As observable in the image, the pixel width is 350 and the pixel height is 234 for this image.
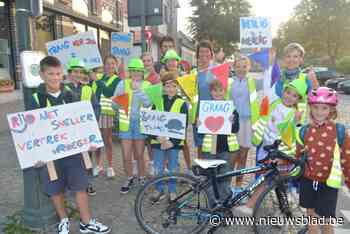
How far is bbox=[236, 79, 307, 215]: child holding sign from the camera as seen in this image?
375 centimetres

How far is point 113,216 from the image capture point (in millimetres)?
4059

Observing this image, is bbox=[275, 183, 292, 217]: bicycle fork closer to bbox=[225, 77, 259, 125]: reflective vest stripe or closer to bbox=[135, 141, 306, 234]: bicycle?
bbox=[135, 141, 306, 234]: bicycle

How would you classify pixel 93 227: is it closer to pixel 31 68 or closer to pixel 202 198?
pixel 202 198

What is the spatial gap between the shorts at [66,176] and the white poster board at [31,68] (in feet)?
2.75

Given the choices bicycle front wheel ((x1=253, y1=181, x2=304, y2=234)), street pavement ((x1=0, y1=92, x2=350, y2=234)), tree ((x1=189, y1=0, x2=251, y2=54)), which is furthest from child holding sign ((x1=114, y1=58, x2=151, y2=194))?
tree ((x1=189, y1=0, x2=251, y2=54))

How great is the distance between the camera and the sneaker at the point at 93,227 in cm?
360

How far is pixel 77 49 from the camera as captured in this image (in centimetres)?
522

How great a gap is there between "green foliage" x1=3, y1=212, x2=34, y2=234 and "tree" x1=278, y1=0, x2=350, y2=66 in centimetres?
4583

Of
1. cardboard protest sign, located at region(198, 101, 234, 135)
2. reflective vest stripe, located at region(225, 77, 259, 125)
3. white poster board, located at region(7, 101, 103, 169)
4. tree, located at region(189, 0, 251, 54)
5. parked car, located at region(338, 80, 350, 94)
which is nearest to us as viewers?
white poster board, located at region(7, 101, 103, 169)

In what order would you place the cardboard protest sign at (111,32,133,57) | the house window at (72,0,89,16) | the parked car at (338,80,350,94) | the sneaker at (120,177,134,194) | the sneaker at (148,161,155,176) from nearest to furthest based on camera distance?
the sneaker at (120,177,134,194) < the sneaker at (148,161,155,176) < the cardboard protest sign at (111,32,133,57) < the house window at (72,0,89,16) < the parked car at (338,80,350,94)

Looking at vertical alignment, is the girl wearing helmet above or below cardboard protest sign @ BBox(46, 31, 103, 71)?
below

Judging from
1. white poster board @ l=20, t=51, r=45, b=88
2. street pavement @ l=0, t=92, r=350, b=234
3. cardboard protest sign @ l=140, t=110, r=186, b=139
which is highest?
white poster board @ l=20, t=51, r=45, b=88

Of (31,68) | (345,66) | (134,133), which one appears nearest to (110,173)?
(134,133)

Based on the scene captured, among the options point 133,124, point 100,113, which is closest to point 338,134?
point 133,124
